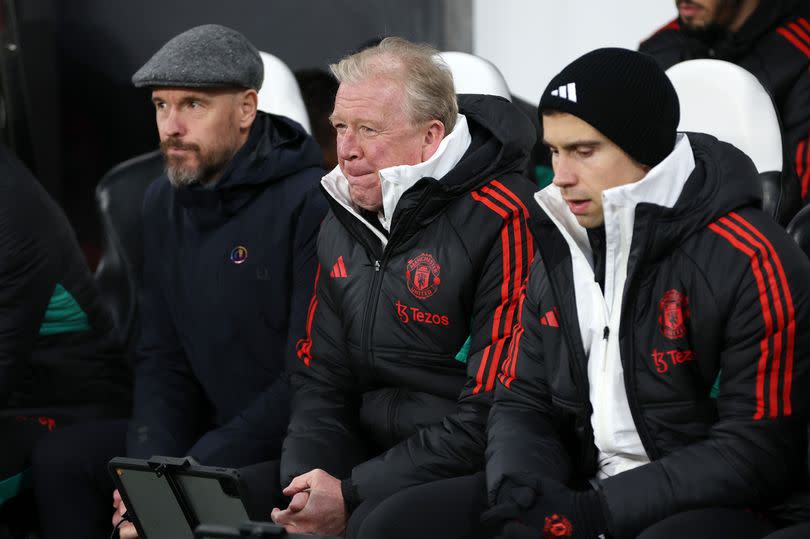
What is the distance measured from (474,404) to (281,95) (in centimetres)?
122

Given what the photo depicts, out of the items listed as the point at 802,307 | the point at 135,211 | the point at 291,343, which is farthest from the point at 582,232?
the point at 135,211

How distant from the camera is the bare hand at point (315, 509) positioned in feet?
7.07

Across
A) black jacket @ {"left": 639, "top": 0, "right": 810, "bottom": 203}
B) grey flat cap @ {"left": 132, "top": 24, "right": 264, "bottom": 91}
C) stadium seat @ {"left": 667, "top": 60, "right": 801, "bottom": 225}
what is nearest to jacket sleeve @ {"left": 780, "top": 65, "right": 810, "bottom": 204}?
black jacket @ {"left": 639, "top": 0, "right": 810, "bottom": 203}

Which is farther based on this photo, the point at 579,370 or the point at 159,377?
the point at 159,377

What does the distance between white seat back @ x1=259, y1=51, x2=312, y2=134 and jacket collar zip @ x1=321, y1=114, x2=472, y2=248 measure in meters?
0.77

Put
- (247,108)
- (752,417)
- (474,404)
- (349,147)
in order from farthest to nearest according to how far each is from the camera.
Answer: (247,108), (349,147), (474,404), (752,417)

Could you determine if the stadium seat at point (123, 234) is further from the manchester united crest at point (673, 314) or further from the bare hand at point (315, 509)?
the manchester united crest at point (673, 314)

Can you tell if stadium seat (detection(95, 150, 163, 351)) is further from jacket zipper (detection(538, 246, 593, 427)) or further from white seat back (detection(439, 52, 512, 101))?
jacket zipper (detection(538, 246, 593, 427))

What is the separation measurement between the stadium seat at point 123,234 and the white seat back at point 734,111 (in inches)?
58.0

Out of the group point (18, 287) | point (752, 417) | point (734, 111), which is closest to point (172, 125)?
point (18, 287)

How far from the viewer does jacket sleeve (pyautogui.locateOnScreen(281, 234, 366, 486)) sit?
7.50ft

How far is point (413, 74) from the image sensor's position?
230cm

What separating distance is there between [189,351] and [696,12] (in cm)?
148

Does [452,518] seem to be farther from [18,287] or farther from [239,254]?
[18,287]
